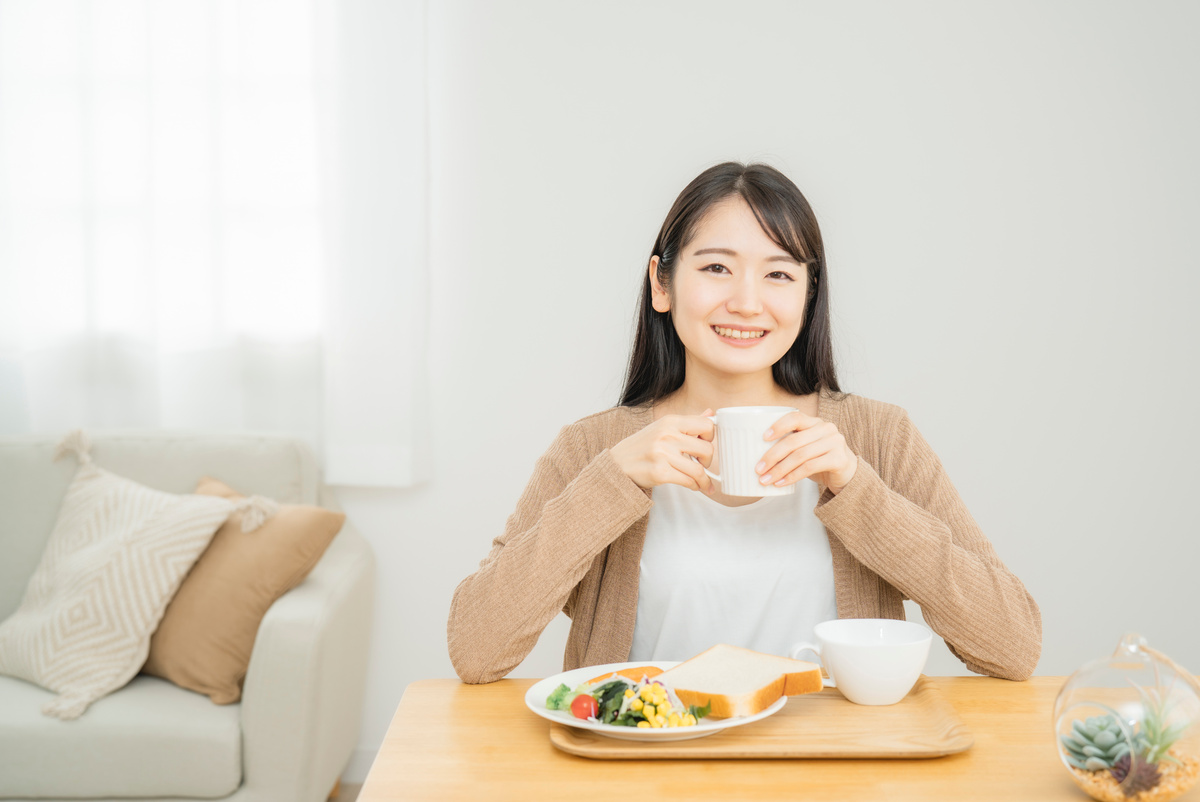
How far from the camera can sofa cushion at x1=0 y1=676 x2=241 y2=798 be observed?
5.66 ft

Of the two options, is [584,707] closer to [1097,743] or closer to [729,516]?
[1097,743]

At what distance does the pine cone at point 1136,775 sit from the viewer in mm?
674

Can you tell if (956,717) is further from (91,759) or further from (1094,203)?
(1094,203)

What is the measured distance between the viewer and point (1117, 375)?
2.36 metres

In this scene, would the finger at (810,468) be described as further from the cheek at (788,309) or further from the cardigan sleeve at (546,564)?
the cheek at (788,309)

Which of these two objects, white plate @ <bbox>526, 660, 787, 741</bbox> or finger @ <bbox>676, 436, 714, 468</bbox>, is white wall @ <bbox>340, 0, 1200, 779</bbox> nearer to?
finger @ <bbox>676, 436, 714, 468</bbox>

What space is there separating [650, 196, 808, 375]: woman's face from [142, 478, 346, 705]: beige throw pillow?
3.49 ft

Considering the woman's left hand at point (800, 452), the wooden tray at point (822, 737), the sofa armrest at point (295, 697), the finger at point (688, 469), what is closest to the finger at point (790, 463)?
the woman's left hand at point (800, 452)

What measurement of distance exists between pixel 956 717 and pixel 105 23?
2.48 m

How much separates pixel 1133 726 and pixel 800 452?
41cm

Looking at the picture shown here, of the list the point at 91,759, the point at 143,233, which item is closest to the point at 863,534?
the point at 91,759

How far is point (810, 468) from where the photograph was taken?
101cm

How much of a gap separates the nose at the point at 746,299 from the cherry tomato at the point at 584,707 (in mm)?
623

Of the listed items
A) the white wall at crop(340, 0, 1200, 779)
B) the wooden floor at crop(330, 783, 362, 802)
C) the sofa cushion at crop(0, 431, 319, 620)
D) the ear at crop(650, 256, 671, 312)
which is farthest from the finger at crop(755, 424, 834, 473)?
the wooden floor at crop(330, 783, 362, 802)
